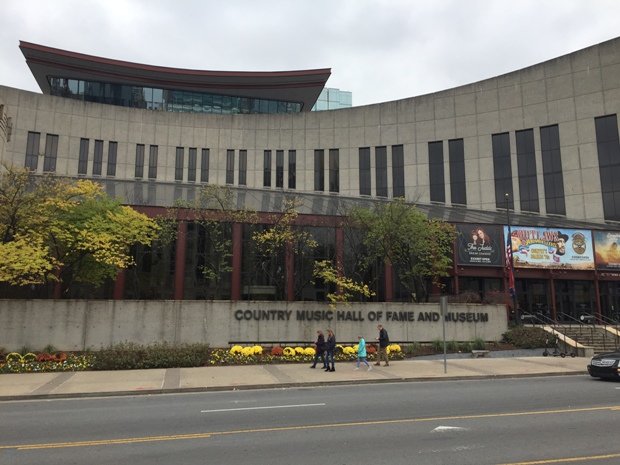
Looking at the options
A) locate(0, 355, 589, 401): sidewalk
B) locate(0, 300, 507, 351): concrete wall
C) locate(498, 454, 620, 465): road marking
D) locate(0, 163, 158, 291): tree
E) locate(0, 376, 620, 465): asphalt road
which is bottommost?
locate(0, 355, 589, 401): sidewalk

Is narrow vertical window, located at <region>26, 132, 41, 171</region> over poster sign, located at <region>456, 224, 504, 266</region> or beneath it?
over

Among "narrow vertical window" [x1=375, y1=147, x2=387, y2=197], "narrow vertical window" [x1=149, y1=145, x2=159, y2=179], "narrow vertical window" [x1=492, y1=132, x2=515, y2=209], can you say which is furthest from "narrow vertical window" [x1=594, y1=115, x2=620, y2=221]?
"narrow vertical window" [x1=149, y1=145, x2=159, y2=179]

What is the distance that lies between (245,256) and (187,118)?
23612mm

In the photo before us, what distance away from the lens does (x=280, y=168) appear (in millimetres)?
50000

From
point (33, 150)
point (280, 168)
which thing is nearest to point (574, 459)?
point (280, 168)

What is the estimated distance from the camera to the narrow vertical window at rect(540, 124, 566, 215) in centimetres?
4172

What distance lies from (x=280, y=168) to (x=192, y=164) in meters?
8.95

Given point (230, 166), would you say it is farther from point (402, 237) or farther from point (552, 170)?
point (552, 170)

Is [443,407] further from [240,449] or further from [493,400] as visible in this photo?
[240,449]

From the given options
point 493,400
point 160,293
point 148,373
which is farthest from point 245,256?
point 493,400

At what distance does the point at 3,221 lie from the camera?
21516 mm

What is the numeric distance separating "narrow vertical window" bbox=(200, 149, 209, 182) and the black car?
39829 mm

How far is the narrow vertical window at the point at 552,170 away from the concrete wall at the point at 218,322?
20253 mm

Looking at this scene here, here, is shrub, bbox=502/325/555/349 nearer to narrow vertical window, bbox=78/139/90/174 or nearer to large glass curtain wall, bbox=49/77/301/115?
narrow vertical window, bbox=78/139/90/174
